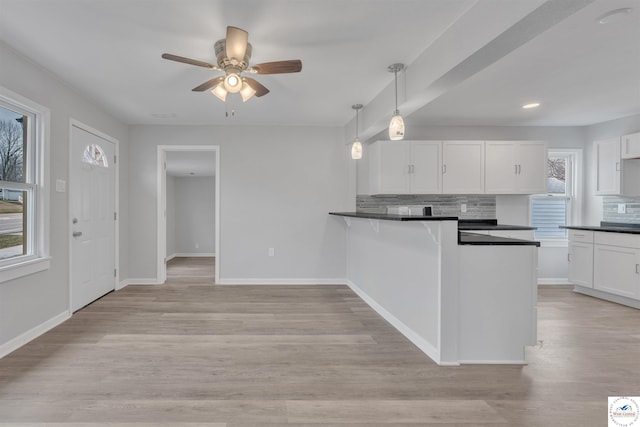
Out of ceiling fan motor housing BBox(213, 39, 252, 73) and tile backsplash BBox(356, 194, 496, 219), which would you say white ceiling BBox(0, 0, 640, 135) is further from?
tile backsplash BBox(356, 194, 496, 219)

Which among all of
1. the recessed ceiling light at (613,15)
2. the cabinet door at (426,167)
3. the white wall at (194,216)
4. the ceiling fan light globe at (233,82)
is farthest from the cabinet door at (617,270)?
the white wall at (194,216)

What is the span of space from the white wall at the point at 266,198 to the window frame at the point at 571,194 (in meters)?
3.04

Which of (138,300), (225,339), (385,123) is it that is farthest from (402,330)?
(138,300)

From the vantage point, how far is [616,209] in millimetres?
4660

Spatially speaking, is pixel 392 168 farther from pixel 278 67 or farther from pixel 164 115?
pixel 164 115

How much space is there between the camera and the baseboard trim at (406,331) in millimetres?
2470

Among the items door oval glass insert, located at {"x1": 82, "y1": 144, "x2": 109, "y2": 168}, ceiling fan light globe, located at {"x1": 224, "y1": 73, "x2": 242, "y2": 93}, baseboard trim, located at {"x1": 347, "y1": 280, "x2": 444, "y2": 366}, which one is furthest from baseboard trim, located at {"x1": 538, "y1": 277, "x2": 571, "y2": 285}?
A: door oval glass insert, located at {"x1": 82, "y1": 144, "x2": 109, "y2": 168}

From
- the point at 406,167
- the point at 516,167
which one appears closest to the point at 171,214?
the point at 406,167

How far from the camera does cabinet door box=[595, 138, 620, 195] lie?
14.3ft

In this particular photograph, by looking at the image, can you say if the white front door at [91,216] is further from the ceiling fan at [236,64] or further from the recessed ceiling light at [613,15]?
the recessed ceiling light at [613,15]

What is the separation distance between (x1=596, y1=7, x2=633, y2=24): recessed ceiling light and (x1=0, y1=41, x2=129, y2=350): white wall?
4285 mm

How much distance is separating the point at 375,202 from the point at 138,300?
342 centimetres

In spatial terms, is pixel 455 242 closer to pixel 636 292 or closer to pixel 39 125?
pixel 636 292

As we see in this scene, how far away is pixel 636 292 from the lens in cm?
381
